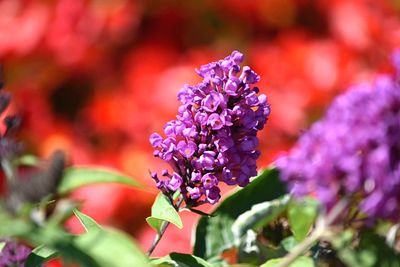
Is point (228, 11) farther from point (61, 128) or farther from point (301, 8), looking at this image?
point (61, 128)

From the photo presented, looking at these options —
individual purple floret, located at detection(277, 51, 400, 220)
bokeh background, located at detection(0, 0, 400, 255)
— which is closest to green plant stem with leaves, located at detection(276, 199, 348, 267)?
individual purple floret, located at detection(277, 51, 400, 220)

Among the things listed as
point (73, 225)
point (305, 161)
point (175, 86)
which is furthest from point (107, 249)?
point (175, 86)

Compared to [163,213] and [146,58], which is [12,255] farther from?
[146,58]

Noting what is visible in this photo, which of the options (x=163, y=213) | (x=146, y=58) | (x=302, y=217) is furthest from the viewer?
(x=146, y=58)

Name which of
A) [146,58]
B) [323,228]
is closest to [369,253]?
[323,228]

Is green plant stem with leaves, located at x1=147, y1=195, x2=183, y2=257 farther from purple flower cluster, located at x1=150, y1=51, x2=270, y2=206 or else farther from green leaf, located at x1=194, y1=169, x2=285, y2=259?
green leaf, located at x1=194, y1=169, x2=285, y2=259
